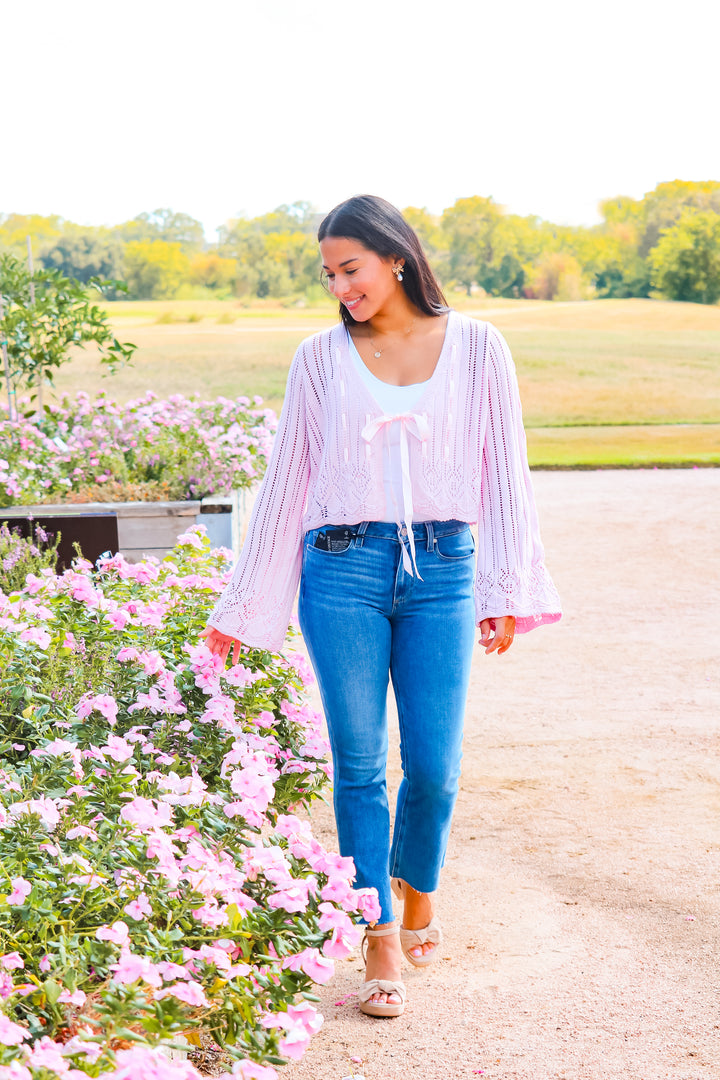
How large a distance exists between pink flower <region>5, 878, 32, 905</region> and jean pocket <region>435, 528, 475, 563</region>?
1.01m

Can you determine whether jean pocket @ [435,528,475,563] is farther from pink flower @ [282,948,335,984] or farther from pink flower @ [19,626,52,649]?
pink flower @ [19,626,52,649]

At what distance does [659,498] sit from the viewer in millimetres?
9891

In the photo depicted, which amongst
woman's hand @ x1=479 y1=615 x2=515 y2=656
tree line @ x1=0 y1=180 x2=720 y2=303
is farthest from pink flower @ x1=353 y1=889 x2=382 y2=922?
tree line @ x1=0 y1=180 x2=720 y2=303

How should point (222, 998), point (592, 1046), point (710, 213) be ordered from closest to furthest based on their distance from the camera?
point (222, 998)
point (592, 1046)
point (710, 213)

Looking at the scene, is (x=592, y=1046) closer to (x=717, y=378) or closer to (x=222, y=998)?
(x=222, y=998)

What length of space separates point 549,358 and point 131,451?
18057 mm

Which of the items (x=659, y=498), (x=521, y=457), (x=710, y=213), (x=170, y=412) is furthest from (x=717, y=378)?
(x=521, y=457)

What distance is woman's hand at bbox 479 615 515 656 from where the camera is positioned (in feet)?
7.75

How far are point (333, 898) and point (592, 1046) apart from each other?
0.75 metres

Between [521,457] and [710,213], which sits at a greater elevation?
[710,213]

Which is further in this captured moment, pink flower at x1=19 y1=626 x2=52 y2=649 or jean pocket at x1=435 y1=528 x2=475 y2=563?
pink flower at x1=19 y1=626 x2=52 y2=649

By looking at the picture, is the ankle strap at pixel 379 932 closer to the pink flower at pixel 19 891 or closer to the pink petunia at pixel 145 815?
the pink petunia at pixel 145 815

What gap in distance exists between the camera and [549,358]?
23234mm

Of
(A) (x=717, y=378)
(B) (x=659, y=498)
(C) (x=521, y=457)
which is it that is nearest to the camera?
(C) (x=521, y=457)
